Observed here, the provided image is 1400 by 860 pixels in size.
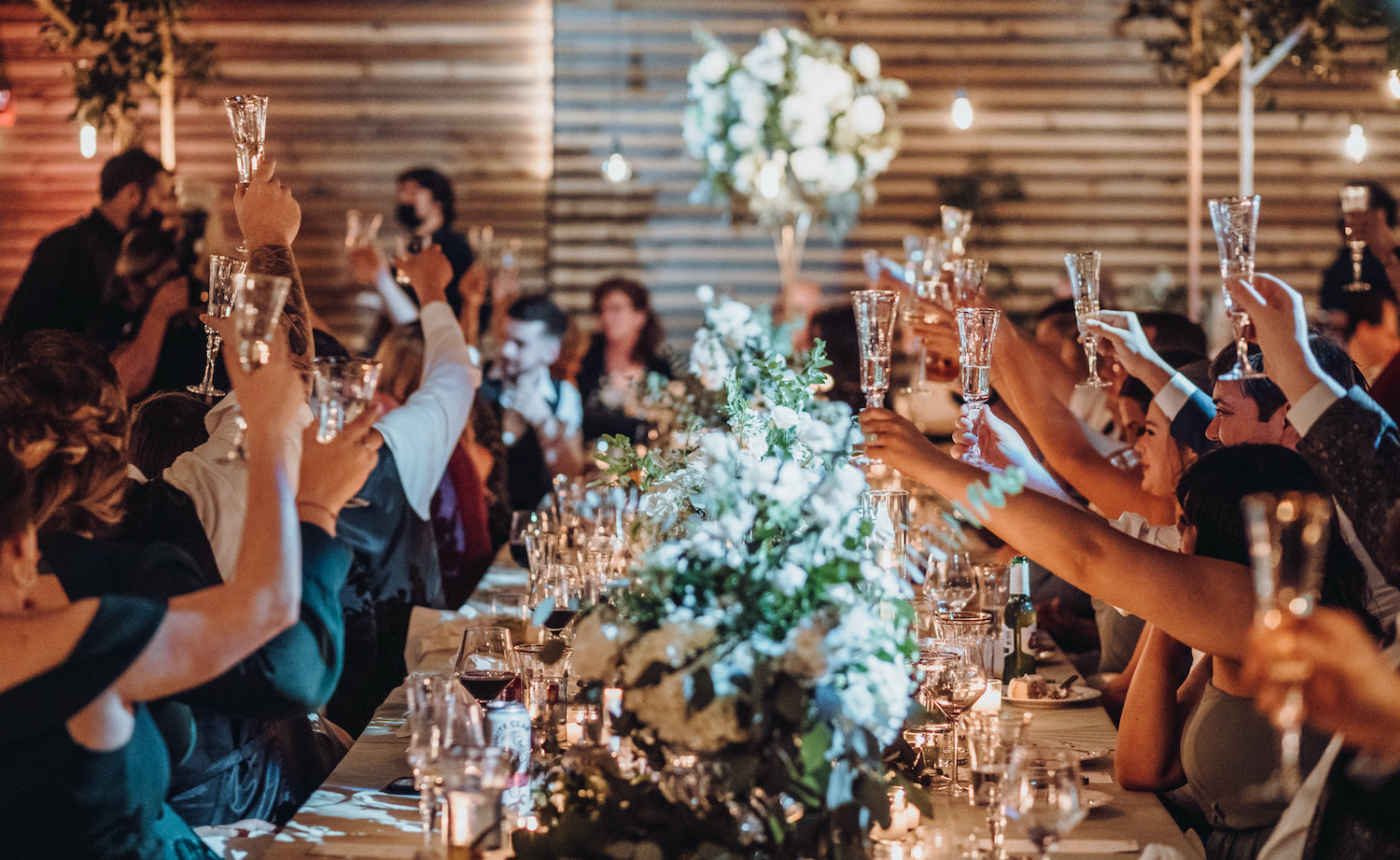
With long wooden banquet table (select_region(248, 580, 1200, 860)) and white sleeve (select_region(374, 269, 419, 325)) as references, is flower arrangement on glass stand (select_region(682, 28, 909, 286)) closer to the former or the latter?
white sleeve (select_region(374, 269, 419, 325))

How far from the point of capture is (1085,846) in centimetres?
182

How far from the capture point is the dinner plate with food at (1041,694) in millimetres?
2607

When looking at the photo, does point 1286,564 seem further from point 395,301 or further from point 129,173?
point 395,301

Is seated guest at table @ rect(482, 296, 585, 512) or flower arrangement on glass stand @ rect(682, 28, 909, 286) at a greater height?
flower arrangement on glass stand @ rect(682, 28, 909, 286)

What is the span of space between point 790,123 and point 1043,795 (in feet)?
18.2

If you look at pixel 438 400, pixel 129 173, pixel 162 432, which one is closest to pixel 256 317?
pixel 162 432

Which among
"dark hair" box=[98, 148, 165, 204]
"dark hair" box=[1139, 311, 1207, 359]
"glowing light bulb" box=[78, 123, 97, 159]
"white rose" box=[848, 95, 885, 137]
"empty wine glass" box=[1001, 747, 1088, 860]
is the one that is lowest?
"empty wine glass" box=[1001, 747, 1088, 860]

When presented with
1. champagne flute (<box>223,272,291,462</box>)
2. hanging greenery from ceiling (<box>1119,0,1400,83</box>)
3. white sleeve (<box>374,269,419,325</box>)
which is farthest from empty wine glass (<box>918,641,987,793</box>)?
white sleeve (<box>374,269,419,325</box>)

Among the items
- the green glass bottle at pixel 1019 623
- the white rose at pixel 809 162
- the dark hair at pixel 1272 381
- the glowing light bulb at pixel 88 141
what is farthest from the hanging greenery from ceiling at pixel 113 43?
the dark hair at pixel 1272 381

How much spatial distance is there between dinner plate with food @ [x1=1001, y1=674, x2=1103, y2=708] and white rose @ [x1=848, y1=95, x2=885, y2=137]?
4515 mm

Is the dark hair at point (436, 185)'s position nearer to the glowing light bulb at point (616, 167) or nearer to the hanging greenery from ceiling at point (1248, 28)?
the glowing light bulb at point (616, 167)

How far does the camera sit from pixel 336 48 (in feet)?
24.9

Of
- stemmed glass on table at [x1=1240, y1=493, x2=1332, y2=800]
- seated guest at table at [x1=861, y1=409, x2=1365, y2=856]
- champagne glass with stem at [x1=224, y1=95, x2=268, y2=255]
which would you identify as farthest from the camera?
champagne glass with stem at [x1=224, y1=95, x2=268, y2=255]

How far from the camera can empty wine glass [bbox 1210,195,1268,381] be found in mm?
2223
